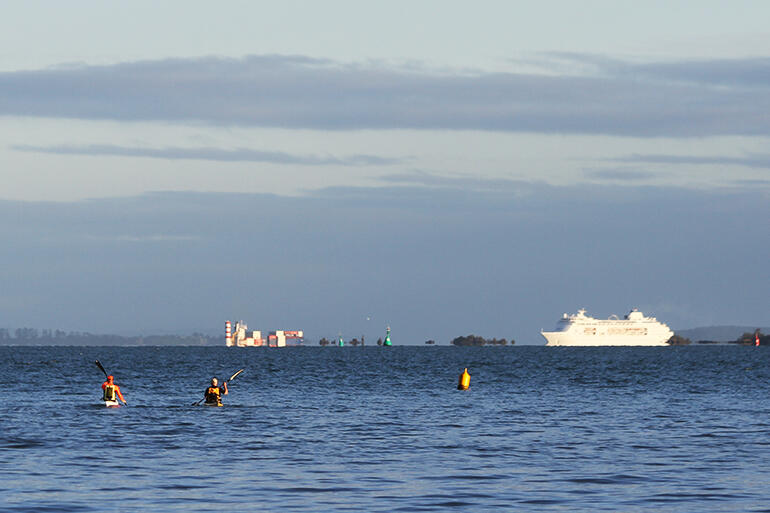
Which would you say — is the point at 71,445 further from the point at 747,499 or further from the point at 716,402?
the point at 716,402

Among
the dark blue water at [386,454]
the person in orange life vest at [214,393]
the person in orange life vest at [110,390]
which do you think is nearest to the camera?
the dark blue water at [386,454]

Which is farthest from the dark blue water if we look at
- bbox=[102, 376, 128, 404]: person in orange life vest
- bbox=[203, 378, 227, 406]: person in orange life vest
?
bbox=[102, 376, 128, 404]: person in orange life vest

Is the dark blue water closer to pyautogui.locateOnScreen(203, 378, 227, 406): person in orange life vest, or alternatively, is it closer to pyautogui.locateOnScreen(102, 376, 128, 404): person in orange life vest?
pyautogui.locateOnScreen(203, 378, 227, 406): person in orange life vest

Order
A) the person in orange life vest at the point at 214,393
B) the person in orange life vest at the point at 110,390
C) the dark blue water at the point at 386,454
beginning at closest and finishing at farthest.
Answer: the dark blue water at the point at 386,454
the person in orange life vest at the point at 214,393
the person in orange life vest at the point at 110,390

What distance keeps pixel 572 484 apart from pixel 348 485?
6074 mm

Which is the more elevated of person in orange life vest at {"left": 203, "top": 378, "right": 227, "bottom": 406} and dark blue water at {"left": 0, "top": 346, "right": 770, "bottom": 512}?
person in orange life vest at {"left": 203, "top": 378, "right": 227, "bottom": 406}

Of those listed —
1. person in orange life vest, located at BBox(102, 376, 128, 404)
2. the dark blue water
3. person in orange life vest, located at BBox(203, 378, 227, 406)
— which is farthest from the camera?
person in orange life vest, located at BBox(102, 376, 128, 404)

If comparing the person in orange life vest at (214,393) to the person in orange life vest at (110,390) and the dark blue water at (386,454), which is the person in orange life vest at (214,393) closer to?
the dark blue water at (386,454)

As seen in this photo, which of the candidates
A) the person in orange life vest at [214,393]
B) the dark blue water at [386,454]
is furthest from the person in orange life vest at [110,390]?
the person in orange life vest at [214,393]

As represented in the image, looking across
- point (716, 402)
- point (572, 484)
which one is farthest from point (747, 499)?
point (716, 402)

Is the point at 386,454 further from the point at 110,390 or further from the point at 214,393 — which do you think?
the point at 110,390

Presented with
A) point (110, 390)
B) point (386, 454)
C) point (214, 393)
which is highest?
point (110, 390)

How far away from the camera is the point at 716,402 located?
2820 inches

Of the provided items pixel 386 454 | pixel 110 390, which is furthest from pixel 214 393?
pixel 386 454
